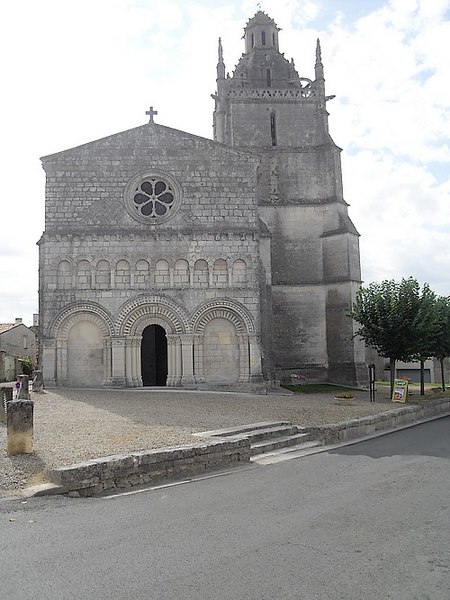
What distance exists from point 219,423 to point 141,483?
504cm

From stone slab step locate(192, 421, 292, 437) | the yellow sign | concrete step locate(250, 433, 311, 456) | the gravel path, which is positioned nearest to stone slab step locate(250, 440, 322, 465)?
concrete step locate(250, 433, 311, 456)

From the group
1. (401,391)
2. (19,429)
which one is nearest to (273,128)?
(401,391)

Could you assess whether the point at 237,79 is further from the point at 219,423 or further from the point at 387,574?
the point at 387,574

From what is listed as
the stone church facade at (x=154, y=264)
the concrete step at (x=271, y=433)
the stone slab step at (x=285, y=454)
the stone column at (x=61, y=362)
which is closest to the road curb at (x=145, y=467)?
the stone slab step at (x=285, y=454)

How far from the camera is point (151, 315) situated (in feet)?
76.2

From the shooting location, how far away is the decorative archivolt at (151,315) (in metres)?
22.9

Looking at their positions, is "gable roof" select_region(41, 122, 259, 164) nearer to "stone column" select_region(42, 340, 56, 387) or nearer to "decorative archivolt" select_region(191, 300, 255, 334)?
"decorative archivolt" select_region(191, 300, 255, 334)

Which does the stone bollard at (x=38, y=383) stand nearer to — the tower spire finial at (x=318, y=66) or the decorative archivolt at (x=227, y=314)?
the decorative archivolt at (x=227, y=314)

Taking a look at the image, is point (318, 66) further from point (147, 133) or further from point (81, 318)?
point (81, 318)

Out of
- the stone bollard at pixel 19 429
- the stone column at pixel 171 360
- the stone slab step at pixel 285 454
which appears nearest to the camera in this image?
the stone bollard at pixel 19 429

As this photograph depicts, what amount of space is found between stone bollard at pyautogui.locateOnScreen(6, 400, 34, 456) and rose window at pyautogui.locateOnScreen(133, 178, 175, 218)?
1554 cm

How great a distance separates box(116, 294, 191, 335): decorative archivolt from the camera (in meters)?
22.9

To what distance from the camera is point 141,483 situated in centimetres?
860

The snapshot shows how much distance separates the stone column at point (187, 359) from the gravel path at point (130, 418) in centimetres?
134
